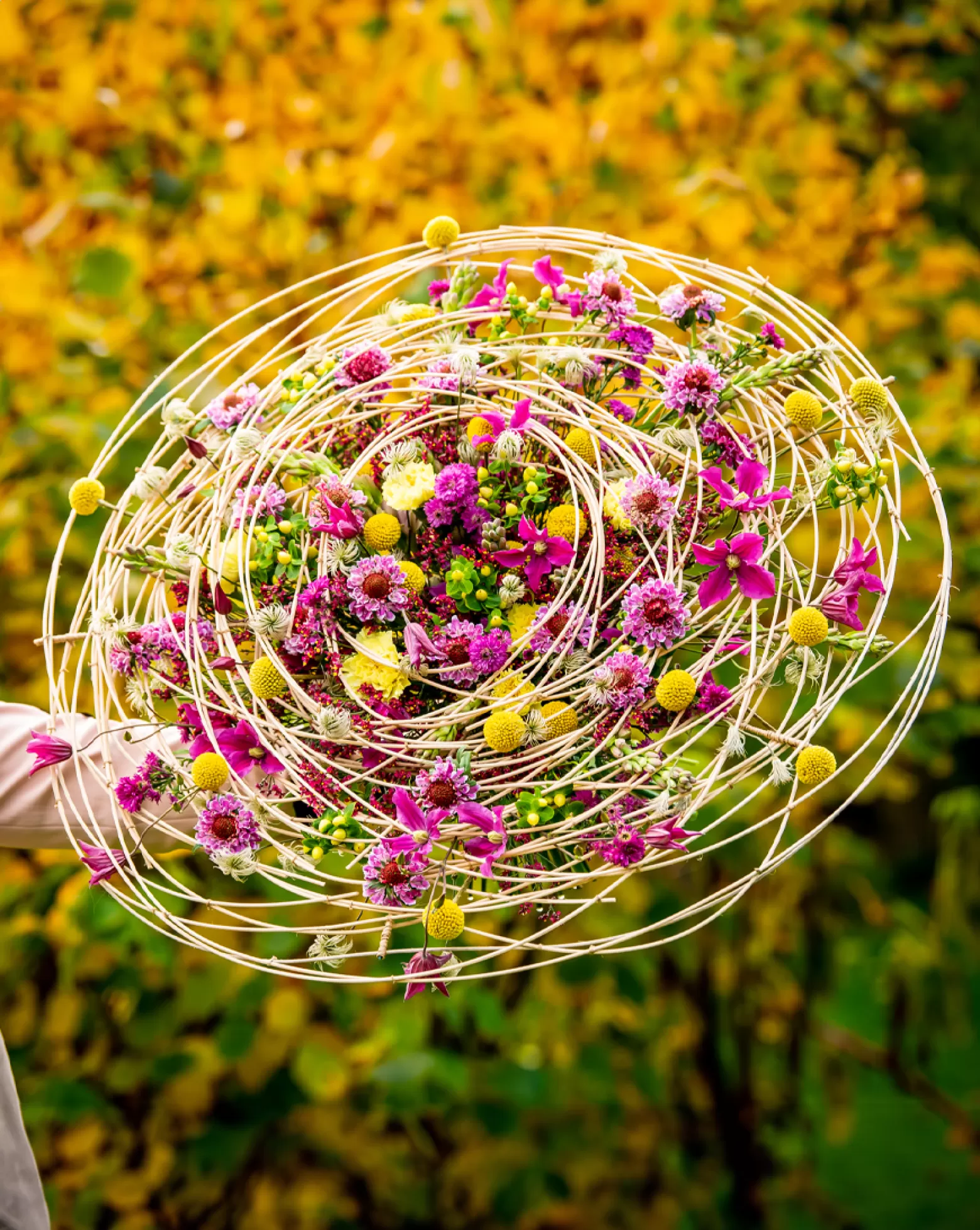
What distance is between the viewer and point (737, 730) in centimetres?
82

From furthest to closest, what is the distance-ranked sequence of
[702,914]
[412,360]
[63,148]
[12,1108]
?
[702,914] → [63,148] → [12,1108] → [412,360]

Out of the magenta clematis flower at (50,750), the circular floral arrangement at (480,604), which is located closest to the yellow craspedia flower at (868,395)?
the circular floral arrangement at (480,604)

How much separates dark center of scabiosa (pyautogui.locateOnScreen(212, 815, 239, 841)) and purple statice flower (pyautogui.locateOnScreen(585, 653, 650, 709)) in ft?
0.88

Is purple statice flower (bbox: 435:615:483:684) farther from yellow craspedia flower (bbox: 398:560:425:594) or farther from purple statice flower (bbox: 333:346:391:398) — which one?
purple statice flower (bbox: 333:346:391:398)

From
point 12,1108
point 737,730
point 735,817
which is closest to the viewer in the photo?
point 737,730

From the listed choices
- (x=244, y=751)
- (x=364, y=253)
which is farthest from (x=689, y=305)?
(x=364, y=253)

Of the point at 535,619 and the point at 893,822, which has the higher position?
the point at 535,619

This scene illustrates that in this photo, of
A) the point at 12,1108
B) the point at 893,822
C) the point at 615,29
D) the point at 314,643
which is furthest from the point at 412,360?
the point at 893,822

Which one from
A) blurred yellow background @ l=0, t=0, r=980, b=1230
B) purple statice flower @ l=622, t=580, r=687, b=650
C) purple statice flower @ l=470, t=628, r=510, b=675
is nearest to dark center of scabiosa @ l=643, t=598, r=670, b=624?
purple statice flower @ l=622, t=580, r=687, b=650

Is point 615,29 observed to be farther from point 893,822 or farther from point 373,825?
point 893,822

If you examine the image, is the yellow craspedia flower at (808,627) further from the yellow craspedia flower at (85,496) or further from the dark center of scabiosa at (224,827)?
the yellow craspedia flower at (85,496)

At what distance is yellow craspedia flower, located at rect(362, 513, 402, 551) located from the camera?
2.89ft

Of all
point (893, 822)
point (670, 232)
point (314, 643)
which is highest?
point (670, 232)

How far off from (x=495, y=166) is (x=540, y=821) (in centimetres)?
143
